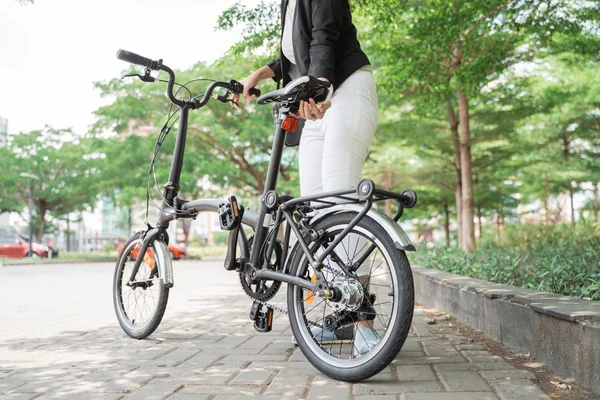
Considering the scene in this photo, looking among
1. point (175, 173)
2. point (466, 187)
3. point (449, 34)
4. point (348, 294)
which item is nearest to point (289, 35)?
point (175, 173)

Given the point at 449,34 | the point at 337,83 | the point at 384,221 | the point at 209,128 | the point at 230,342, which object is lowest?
the point at 230,342

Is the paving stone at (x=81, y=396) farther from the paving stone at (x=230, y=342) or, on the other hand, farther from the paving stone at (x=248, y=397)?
the paving stone at (x=230, y=342)

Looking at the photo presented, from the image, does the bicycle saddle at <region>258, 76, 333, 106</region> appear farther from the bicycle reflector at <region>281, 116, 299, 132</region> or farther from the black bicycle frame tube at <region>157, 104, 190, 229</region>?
the black bicycle frame tube at <region>157, 104, 190, 229</region>

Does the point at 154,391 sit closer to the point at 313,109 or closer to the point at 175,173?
the point at 313,109

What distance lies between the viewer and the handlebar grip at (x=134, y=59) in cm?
359

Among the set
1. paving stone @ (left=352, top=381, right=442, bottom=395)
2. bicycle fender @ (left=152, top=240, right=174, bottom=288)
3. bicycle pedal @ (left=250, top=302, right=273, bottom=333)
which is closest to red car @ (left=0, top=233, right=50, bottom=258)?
bicycle fender @ (left=152, top=240, right=174, bottom=288)

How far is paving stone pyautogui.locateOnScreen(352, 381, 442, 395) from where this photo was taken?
8.18ft

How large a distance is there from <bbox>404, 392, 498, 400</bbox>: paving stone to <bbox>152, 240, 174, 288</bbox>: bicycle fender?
1926mm

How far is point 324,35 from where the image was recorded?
3102 millimetres

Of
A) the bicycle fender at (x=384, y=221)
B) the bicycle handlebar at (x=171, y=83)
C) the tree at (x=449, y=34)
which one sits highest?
the tree at (x=449, y=34)

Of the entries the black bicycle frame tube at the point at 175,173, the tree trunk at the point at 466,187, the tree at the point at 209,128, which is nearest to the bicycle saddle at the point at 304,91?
the black bicycle frame tube at the point at 175,173

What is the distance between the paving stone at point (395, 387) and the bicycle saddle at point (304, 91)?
4.61 ft

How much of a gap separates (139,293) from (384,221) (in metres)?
2.24

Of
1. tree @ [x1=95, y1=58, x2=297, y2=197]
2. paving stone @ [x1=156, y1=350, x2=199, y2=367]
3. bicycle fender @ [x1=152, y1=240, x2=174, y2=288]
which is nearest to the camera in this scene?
paving stone @ [x1=156, y1=350, x2=199, y2=367]
